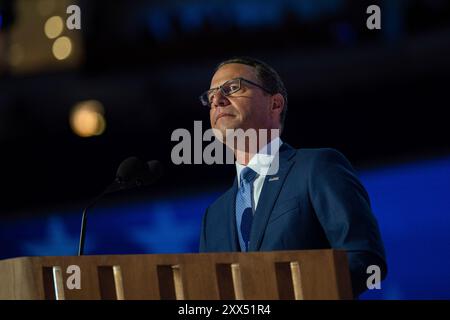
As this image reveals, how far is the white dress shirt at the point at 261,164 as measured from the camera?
2836mm

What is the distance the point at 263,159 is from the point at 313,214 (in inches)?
12.5

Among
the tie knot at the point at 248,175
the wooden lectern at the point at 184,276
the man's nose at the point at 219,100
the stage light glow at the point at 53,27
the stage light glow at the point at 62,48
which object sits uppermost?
the stage light glow at the point at 53,27

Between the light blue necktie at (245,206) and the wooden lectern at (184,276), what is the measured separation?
2.20 ft

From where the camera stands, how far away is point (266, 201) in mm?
2715

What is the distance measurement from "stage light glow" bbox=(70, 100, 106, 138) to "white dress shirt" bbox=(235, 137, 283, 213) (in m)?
2.47

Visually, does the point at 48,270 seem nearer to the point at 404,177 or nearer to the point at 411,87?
the point at 404,177

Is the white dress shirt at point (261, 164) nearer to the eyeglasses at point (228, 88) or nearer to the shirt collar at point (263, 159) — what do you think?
the shirt collar at point (263, 159)

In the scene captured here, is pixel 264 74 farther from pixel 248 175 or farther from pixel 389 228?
pixel 389 228

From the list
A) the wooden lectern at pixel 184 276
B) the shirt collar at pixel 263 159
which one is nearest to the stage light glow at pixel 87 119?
the shirt collar at pixel 263 159

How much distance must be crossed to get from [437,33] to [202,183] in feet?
4.83

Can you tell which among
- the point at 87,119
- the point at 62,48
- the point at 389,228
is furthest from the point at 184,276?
the point at 62,48
